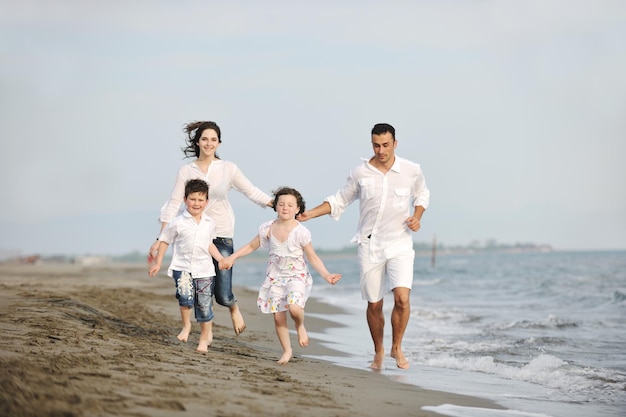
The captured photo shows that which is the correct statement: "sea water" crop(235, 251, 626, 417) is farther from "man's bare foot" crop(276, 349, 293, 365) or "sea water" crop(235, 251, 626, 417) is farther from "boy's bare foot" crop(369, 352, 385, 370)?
"man's bare foot" crop(276, 349, 293, 365)

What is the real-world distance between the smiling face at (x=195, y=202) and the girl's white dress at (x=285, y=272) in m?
0.60

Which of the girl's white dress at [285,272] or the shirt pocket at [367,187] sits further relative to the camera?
the shirt pocket at [367,187]

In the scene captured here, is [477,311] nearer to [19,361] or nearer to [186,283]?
[186,283]

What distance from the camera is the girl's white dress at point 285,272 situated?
705 cm

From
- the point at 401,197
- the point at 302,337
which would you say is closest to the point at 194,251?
the point at 302,337

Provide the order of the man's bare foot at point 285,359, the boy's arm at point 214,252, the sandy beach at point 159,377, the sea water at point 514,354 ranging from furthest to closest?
the boy's arm at point 214,252 → the man's bare foot at point 285,359 → the sea water at point 514,354 → the sandy beach at point 159,377

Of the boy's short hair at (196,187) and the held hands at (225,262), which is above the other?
the boy's short hair at (196,187)

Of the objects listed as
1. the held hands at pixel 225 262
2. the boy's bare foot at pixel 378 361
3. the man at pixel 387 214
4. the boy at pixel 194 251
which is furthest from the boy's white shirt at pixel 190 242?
the boy's bare foot at pixel 378 361

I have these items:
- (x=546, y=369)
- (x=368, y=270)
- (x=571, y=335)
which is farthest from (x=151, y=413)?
(x=571, y=335)

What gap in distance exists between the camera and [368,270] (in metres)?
7.50

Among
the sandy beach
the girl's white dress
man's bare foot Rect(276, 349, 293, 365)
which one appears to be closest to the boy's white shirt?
the girl's white dress

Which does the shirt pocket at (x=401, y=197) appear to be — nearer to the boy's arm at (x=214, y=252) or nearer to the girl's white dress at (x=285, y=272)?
the girl's white dress at (x=285, y=272)

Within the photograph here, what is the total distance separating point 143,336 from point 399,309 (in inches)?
102

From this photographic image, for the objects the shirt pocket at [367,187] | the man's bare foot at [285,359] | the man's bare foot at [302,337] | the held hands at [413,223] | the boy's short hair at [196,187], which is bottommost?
the man's bare foot at [285,359]
